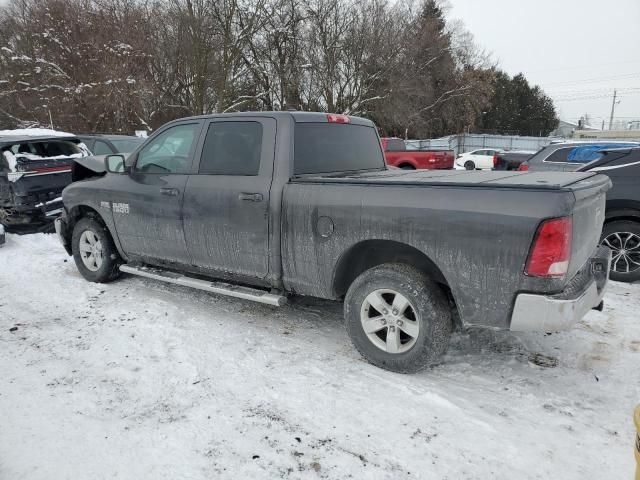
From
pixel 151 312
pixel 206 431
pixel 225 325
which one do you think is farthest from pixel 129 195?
pixel 206 431

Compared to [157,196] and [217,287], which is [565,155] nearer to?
[217,287]

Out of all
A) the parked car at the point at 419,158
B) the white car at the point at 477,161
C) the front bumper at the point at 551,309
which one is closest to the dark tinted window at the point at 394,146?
the parked car at the point at 419,158

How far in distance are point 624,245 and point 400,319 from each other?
388 centimetres

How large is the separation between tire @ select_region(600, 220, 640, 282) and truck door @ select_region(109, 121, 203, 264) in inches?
195

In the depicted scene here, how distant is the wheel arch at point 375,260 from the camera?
321 centimetres

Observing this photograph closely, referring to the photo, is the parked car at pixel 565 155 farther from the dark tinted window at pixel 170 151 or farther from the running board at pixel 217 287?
the dark tinted window at pixel 170 151

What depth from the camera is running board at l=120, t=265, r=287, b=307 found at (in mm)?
3771

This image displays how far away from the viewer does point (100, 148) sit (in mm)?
10227

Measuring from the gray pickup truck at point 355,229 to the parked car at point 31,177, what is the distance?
10.7ft

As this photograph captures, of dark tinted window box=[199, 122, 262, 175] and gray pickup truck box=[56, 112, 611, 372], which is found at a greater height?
dark tinted window box=[199, 122, 262, 175]

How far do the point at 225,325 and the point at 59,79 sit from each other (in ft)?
82.8

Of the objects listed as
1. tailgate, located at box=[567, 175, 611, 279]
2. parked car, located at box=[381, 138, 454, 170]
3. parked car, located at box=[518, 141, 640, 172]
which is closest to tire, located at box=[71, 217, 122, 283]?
tailgate, located at box=[567, 175, 611, 279]

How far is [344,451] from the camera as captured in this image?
8.24 ft

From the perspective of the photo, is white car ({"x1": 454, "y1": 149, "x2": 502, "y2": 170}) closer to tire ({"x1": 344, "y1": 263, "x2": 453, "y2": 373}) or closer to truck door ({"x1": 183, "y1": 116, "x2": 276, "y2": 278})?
truck door ({"x1": 183, "y1": 116, "x2": 276, "y2": 278})
